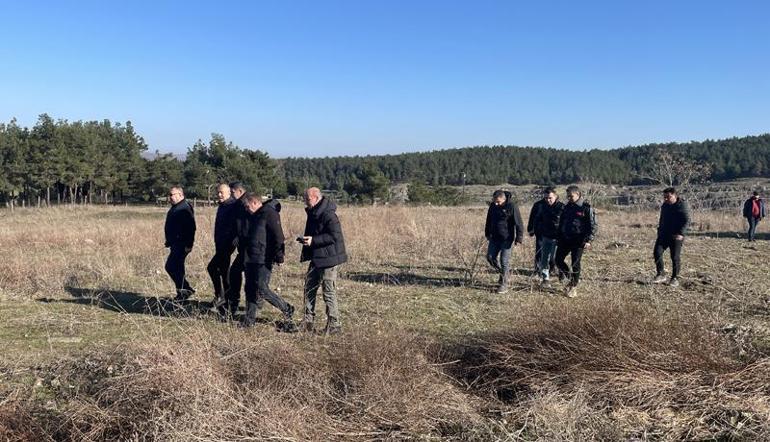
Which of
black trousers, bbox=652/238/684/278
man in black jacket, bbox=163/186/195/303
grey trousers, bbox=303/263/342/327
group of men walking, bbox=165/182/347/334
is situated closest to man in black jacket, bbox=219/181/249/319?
group of men walking, bbox=165/182/347/334

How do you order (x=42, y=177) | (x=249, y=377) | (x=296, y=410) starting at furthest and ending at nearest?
(x=42, y=177) < (x=249, y=377) < (x=296, y=410)

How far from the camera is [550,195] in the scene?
9078 mm

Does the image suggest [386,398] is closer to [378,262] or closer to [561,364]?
[561,364]

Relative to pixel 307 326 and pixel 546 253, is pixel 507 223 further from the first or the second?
pixel 307 326

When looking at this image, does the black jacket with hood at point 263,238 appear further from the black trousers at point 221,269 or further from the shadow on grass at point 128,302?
the shadow on grass at point 128,302

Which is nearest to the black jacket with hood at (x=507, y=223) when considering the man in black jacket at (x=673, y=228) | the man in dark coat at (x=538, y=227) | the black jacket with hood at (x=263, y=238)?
the man in dark coat at (x=538, y=227)

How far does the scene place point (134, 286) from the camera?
8766 millimetres

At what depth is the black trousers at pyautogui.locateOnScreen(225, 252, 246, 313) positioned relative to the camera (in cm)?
687

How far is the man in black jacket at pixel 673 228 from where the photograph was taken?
8663 millimetres

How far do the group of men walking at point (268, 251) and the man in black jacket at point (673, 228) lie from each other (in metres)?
5.48

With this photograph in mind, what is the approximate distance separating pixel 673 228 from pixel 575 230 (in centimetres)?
175

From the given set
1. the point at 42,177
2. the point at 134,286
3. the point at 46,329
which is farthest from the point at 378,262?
the point at 42,177

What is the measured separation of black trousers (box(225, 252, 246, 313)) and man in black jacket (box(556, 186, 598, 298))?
449 cm

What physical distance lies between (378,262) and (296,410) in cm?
784
